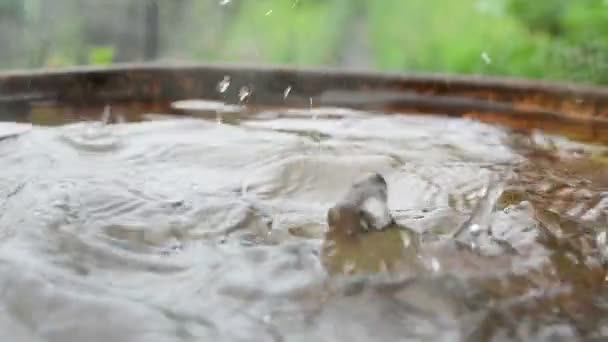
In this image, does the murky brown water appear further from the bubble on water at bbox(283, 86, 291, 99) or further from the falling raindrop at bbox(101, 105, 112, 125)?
the bubble on water at bbox(283, 86, 291, 99)

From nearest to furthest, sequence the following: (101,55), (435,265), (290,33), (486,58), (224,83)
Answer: (435,265), (224,83), (486,58), (101,55), (290,33)

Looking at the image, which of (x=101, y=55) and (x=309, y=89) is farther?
(x=101, y=55)

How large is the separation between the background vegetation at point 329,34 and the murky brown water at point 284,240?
9.95 feet

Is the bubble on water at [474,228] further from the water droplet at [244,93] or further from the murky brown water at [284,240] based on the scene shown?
the water droplet at [244,93]

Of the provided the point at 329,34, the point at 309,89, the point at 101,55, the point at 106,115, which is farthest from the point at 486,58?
the point at 106,115

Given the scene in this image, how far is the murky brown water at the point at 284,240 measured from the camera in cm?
106

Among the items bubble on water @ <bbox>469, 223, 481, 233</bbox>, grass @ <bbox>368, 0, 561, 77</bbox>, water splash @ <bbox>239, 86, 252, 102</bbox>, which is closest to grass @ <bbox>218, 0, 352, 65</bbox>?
grass @ <bbox>368, 0, 561, 77</bbox>

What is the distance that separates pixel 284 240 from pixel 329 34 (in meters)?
4.89

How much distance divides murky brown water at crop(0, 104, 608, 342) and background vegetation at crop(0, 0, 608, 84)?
119 inches

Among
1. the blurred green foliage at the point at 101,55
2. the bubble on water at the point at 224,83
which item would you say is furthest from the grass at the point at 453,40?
the bubble on water at the point at 224,83

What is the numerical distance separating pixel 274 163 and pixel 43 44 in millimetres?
4427

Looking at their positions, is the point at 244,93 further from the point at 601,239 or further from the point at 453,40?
the point at 453,40

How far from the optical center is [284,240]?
139cm

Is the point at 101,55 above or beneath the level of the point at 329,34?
beneath
